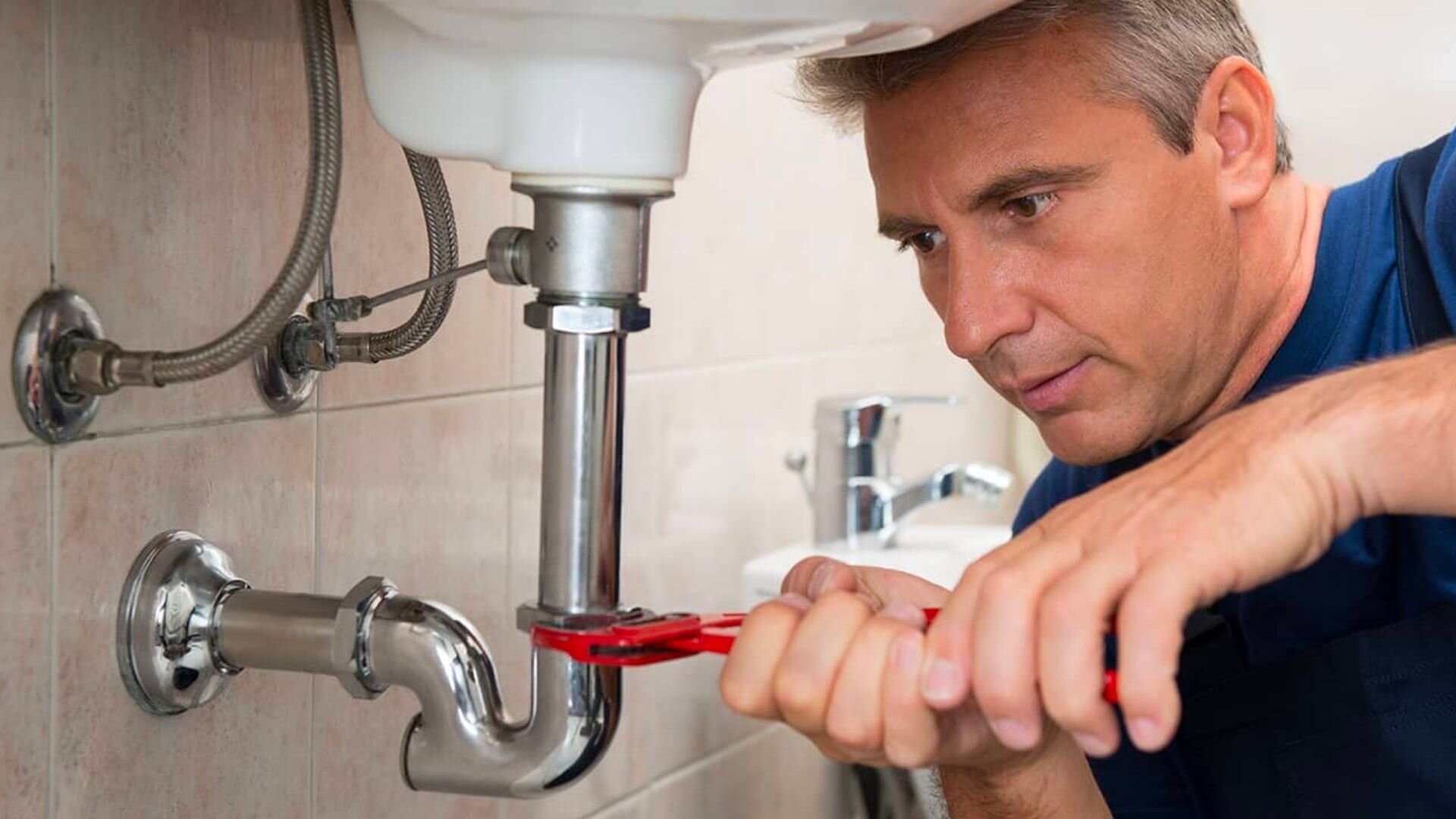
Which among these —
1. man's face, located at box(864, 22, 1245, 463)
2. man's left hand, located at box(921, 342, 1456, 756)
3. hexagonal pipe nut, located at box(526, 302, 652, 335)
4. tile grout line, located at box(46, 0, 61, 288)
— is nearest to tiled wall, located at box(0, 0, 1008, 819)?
tile grout line, located at box(46, 0, 61, 288)

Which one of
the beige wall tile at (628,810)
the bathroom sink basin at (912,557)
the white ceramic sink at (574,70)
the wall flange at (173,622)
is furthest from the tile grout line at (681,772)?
the white ceramic sink at (574,70)

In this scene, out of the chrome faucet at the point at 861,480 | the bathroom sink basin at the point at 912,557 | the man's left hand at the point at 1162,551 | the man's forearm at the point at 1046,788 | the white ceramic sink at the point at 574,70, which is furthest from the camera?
the chrome faucet at the point at 861,480

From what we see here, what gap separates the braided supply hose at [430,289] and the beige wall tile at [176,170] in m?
0.07

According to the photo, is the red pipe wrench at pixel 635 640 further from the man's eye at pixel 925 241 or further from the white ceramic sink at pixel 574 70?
the man's eye at pixel 925 241

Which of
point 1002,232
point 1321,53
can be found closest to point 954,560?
point 1002,232

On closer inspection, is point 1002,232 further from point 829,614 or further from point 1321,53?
point 1321,53

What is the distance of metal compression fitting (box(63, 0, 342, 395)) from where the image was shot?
31.4 inches

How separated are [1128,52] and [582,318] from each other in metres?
0.45

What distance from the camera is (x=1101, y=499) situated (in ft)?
2.06

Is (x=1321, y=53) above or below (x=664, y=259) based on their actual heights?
above

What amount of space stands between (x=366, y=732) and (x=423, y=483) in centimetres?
17

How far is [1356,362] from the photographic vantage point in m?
1.05

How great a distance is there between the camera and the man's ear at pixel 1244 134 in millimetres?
1063

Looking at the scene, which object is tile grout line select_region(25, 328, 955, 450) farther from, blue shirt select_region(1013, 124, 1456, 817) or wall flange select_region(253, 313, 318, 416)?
blue shirt select_region(1013, 124, 1456, 817)
